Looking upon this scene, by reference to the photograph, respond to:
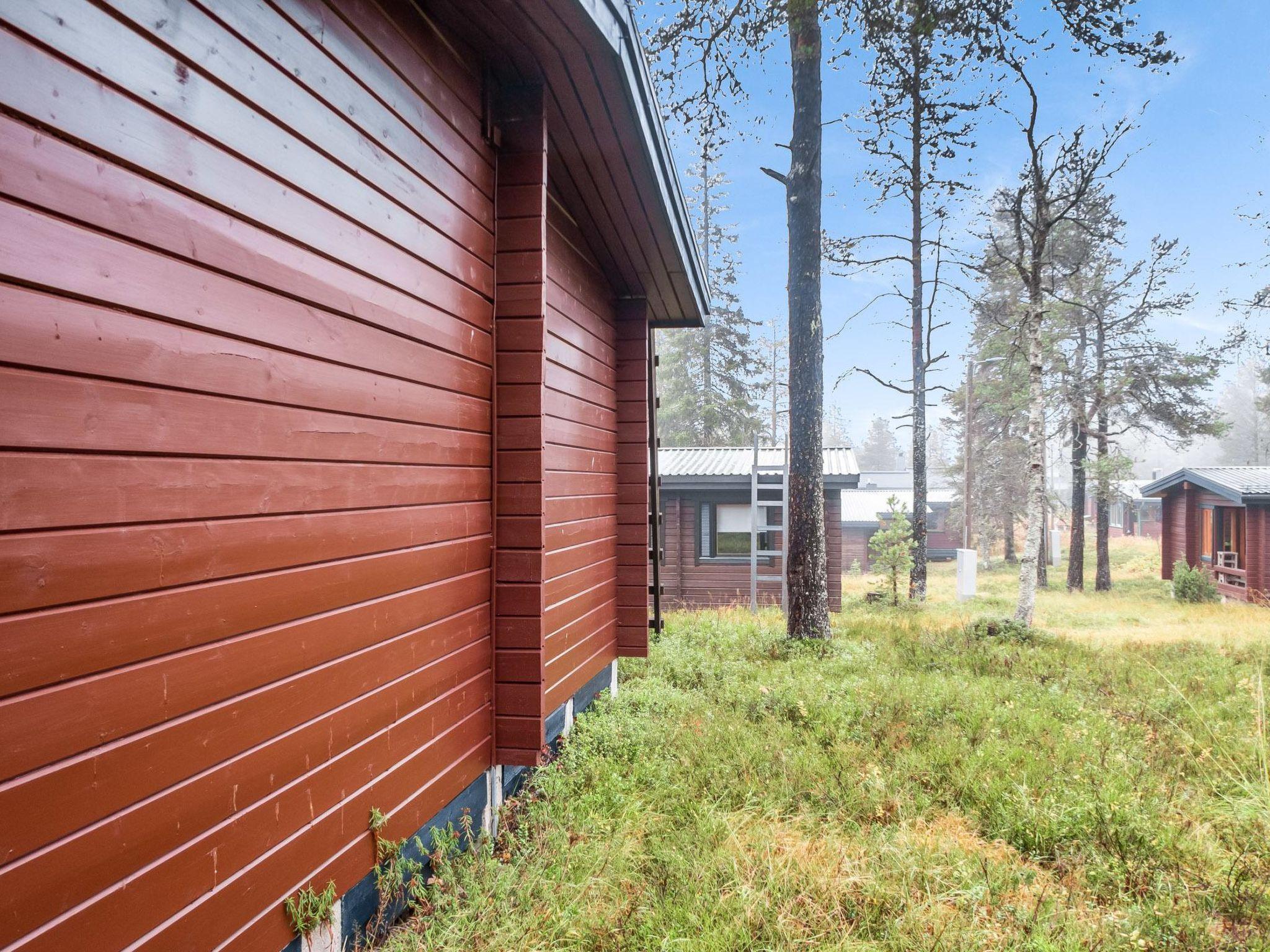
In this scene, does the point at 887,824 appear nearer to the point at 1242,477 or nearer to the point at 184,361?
the point at 184,361

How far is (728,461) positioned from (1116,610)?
933cm

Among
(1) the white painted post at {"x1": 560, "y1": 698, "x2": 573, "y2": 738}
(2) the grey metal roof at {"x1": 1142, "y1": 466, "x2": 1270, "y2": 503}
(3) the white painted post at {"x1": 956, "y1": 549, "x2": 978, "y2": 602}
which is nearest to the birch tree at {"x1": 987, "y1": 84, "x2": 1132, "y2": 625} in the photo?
(3) the white painted post at {"x1": 956, "y1": 549, "x2": 978, "y2": 602}

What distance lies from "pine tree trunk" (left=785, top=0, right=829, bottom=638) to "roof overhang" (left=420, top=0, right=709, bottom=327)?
3329 mm

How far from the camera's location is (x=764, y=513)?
15.0 metres

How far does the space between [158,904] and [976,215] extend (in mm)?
15507

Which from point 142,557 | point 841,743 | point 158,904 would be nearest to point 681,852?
point 841,743

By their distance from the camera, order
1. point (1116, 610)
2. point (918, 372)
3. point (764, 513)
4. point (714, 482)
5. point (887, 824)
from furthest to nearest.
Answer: point (918, 372)
point (764, 513)
point (714, 482)
point (1116, 610)
point (887, 824)

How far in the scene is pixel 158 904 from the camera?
58.9 inches

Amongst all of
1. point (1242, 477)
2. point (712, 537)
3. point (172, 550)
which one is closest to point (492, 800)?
point (172, 550)

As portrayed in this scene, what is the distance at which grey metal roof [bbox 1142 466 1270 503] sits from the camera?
15203 millimetres

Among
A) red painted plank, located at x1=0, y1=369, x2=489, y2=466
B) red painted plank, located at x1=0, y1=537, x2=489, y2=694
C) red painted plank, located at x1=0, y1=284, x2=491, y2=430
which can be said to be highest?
red painted plank, located at x1=0, y1=284, x2=491, y2=430

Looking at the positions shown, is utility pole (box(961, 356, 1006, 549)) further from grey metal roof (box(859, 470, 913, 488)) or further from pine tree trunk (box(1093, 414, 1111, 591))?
grey metal roof (box(859, 470, 913, 488))

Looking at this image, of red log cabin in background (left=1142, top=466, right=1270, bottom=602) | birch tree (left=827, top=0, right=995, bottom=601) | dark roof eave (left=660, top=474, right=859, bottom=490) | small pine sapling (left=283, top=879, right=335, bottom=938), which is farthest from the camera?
red log cabin in background (left=1142, top=466, right=1270, bottom=602)

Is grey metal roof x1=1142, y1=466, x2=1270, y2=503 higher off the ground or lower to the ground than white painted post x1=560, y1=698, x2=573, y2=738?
higher
